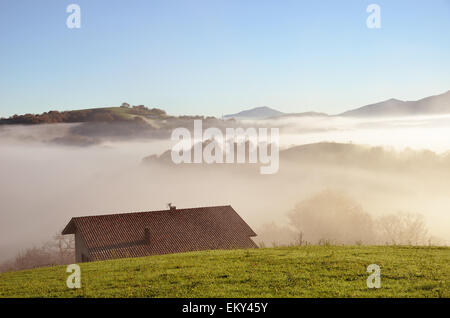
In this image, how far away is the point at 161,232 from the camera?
118 ft

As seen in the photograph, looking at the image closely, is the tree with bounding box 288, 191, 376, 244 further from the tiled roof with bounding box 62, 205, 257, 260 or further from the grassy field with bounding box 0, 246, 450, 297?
the grassy field with bounding box 0, 246, 450, 297

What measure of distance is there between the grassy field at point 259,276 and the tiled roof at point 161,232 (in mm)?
13184

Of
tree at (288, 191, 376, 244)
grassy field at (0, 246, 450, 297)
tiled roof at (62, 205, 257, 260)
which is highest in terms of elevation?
grassy field at (0, 246, 450, 297)

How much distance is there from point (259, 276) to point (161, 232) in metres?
22.3

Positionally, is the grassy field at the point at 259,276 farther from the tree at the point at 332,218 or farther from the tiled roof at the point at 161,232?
the tree at the point at 332,218

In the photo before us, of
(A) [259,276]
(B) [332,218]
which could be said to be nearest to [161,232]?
(A) [259,276]

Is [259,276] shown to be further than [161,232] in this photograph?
No

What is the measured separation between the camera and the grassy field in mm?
12711

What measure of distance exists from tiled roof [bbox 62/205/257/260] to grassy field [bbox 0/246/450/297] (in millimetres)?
13184

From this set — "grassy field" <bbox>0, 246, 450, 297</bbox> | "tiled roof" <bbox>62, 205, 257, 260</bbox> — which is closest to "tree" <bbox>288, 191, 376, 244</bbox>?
"tiled roof" <bbox>62, 205, 257, 260</bbox>

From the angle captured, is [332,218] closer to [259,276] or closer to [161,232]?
[161,232]
